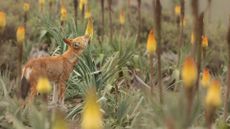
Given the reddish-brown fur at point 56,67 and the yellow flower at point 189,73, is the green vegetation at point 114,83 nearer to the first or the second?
the yellow flower at point 189,73

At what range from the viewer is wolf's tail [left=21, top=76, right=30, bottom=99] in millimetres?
5074

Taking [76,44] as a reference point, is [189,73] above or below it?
above

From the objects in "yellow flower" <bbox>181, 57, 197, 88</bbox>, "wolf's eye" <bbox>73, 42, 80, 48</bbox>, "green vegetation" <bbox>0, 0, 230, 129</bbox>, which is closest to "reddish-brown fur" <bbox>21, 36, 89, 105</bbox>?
"wolf's eye" <bbox>73, 42, 80, 48</bbox>

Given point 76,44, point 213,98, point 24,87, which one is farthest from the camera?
point 76,44

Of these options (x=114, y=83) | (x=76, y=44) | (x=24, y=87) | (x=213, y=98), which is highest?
(x=213, y=98)

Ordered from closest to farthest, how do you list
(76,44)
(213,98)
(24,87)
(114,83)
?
(213,98)
(24,87)
(76,44)
(114,83)

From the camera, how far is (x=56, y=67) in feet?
17.0

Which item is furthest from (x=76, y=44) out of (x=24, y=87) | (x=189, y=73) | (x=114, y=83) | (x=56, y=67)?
(x=189, y=73)

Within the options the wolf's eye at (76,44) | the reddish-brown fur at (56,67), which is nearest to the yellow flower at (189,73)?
the reddish-brown fur at (56,67)

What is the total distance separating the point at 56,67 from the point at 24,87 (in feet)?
1.06

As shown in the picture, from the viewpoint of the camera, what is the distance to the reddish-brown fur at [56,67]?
4.99 metres

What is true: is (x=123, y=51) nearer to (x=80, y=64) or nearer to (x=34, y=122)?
(x=80, y=64)

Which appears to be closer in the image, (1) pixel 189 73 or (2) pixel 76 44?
(1) pixel 189 73

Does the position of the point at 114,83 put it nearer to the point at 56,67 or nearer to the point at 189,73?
the point at 56,67
